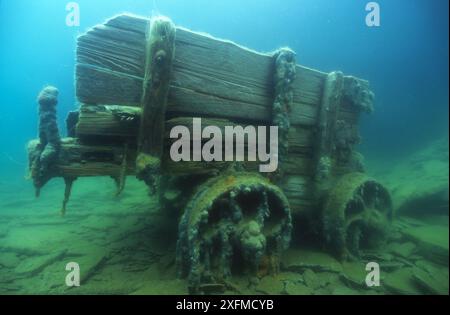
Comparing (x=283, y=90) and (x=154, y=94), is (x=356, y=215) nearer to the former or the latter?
(x=283, y=90)

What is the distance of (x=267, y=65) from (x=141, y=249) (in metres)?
3.27

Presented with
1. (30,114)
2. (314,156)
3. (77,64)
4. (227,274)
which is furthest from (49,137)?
(30,114)

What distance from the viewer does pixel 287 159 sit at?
403cm

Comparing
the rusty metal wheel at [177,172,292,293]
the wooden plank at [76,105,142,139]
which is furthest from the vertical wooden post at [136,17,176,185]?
the rusty metal wheel at [177,172,292,293]

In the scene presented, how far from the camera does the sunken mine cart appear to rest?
2.89 metres

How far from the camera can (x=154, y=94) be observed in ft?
9.55

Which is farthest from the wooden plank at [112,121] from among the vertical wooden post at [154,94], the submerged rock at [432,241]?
the submerged rock at [432,241]

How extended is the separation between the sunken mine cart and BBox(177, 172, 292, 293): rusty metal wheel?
0.04ft

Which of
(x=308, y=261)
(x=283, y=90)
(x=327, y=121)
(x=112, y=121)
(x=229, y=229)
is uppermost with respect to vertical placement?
(x=283, y=90)

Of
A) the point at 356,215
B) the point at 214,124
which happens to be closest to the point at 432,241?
the point at 356,215

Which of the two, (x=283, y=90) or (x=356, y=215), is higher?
(x=283, y=90)

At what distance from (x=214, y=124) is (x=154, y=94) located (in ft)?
2.67

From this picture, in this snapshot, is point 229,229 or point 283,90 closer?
point 229,229
